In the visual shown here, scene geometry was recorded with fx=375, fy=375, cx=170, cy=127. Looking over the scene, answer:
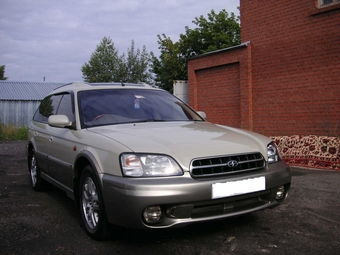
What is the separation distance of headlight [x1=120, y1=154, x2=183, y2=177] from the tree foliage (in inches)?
1354

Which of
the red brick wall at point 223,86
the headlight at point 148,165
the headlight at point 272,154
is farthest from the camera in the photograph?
the red brick wall at point 223,86

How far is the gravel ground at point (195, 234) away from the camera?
3266 mm

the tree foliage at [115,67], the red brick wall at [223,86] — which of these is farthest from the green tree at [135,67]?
the red brick wall at [223,86]

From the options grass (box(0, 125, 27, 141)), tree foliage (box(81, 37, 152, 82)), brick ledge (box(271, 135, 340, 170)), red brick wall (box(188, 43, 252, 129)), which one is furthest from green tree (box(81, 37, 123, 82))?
brick ledge (box(271, 135, 340, 170))

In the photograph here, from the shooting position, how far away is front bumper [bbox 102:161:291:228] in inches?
117

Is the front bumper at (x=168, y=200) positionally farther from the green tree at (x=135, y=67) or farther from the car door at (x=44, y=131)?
the green tree at (x=135, y=67)

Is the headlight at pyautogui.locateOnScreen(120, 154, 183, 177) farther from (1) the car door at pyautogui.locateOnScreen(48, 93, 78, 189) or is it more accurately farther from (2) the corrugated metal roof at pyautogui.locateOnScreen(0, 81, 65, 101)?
(2) the corrugated metal roof at pyautogui.locateOnScreen(0, 81, 65, 101)

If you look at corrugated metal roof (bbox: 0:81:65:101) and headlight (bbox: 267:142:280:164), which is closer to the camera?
headlight (bbox: 267:142:280:164)

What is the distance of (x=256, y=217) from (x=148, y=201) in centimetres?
171

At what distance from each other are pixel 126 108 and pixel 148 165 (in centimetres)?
141

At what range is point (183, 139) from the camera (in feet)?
11.3

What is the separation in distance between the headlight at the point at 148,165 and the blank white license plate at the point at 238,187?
0.34 m

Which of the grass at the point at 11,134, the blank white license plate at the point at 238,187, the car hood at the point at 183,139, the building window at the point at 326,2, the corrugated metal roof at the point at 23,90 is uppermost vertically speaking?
the building window at the point at 326,2

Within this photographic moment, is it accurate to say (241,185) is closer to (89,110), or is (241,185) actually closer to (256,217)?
(256,217)
